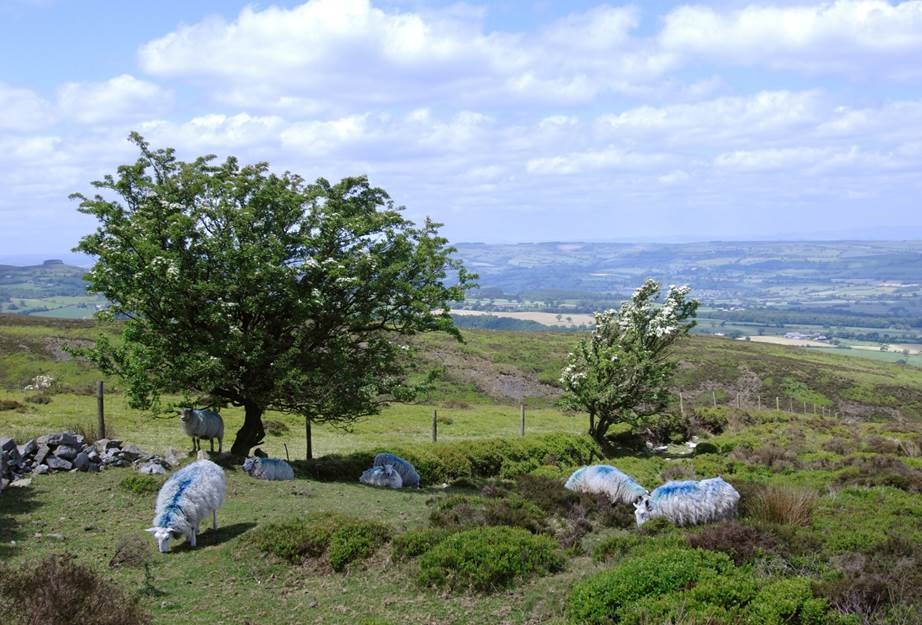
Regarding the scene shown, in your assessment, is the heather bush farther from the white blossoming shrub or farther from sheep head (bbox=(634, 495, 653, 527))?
the white blossoming shrub

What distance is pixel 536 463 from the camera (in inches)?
1264

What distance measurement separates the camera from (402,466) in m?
26.4

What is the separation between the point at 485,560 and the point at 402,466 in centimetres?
1294

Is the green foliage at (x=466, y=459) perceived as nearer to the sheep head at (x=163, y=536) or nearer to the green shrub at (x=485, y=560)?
the sheep head at (x=163, y=536)

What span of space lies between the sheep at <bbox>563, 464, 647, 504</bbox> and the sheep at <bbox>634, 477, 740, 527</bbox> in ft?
8.30

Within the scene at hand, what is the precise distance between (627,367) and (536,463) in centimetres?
1018

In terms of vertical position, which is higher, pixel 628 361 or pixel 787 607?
pixel 787 607

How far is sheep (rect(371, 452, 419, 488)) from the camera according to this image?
85.2 ft

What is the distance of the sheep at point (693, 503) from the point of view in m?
17.6

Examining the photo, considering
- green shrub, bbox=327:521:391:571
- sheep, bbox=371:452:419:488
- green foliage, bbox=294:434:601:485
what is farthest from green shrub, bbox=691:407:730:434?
green shrub, bbox=327:521:391:571

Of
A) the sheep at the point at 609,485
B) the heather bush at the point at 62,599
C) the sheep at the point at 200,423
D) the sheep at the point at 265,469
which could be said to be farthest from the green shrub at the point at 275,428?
the heather bush at the point at 62,599

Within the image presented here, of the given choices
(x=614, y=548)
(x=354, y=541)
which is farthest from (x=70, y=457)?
(x=614, y=548)

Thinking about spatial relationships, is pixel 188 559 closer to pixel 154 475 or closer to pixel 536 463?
pixel 154 475

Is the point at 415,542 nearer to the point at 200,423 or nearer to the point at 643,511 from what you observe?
the point at 643,511
